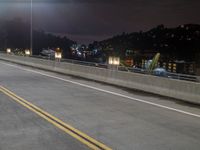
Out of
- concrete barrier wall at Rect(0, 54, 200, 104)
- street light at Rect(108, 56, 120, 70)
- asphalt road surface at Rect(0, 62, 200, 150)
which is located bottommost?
asphalt road surface at Rect(0, 62, 200, 150)

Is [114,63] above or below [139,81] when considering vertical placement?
above

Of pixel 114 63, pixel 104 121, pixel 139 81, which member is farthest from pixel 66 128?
pixel 114 63

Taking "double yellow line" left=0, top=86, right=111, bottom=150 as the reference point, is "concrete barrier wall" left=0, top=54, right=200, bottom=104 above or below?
above

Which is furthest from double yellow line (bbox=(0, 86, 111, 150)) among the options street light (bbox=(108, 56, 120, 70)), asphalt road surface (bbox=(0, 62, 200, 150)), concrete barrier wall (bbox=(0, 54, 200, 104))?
street light (bbox=(108, 56, 120, 70))

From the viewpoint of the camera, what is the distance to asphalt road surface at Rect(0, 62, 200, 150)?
954 cm

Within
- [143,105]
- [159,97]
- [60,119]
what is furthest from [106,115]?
[159,97]

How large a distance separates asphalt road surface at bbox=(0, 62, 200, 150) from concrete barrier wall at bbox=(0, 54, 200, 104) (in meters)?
0.58

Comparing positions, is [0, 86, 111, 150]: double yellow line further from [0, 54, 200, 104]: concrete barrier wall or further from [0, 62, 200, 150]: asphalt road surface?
[0, 54, 200, 104]: concrete barrier wall

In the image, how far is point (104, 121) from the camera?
12305 mm

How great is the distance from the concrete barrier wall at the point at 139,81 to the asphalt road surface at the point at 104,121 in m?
0.58

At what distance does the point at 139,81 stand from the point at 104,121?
31.0ft

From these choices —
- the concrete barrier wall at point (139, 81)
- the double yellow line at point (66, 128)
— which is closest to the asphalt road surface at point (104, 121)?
the double yellow line at point (66, 128)

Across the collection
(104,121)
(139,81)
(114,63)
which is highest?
(114,63)

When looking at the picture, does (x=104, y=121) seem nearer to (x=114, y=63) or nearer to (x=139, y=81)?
(x=139, y=81)
